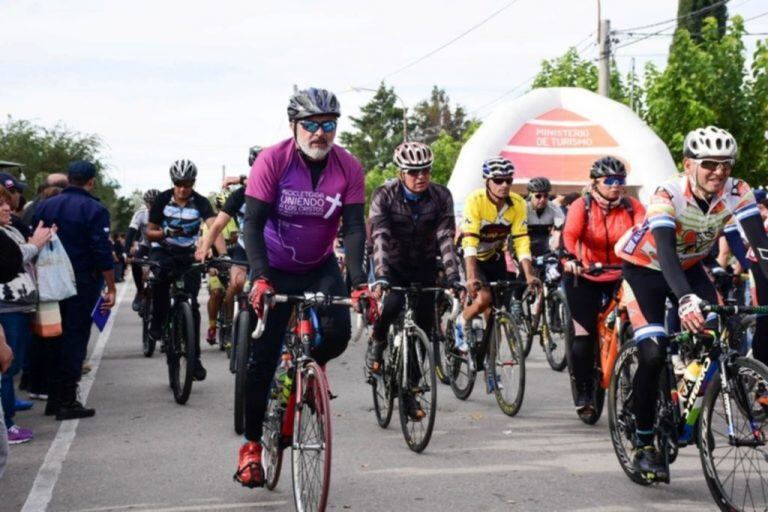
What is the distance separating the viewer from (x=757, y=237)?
5926 millimetres

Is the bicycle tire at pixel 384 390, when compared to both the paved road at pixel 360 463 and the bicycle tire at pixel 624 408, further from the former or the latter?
the bicycle tire at pixel 624 408

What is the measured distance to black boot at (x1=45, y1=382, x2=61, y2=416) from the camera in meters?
9.08

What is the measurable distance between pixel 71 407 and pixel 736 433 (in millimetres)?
5598

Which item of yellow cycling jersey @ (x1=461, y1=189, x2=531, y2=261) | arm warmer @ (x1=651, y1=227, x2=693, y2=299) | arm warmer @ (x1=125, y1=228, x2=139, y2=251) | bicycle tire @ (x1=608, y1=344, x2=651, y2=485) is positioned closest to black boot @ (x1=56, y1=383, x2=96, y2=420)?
yellow cycling jersey @ (x1=461, y1=189, x2=531, y2=261)

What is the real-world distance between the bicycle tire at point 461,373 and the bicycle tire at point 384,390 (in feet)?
4.03

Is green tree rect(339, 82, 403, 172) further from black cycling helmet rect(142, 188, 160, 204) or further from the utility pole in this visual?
black cycling helmet rect(142, 188, 160, 204)

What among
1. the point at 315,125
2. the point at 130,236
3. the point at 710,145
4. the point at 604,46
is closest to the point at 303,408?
the point at 315,125

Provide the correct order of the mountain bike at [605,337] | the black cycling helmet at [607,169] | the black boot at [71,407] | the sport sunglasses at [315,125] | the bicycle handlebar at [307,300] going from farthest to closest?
the black boot at [71,407] → the black cycling helmet at [607,169] → the mountain bike at [605,337] → the sport sunglasses at [315,125] → the bicycle handlebar at [307,300]

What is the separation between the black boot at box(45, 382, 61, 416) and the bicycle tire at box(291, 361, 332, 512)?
4067mm

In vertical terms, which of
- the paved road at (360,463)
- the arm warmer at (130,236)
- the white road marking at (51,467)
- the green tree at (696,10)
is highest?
the green tree at (696,10)

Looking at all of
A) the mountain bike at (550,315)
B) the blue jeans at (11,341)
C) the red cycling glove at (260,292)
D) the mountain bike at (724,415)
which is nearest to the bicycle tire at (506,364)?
the mountain bike at (550,315)

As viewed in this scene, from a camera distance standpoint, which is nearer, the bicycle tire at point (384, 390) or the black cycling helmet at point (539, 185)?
the bicycle tire at point (384, 390)

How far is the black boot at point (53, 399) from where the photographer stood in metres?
9.08

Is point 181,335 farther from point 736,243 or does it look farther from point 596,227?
point 736,243
